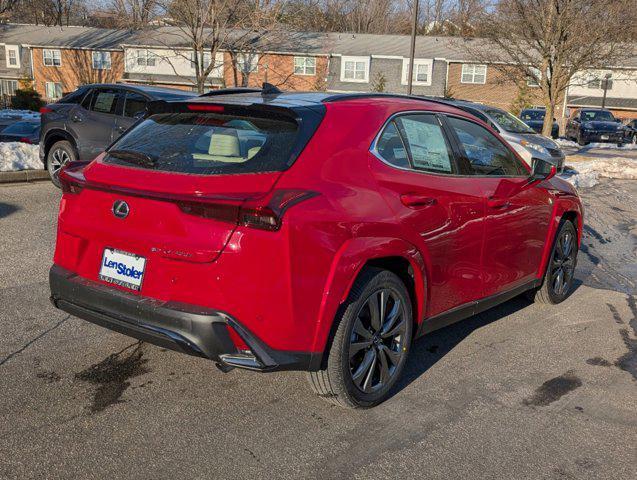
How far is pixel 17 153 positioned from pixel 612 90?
48.5m

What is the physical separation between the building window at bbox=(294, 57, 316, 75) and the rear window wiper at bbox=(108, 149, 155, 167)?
4504 centimetres

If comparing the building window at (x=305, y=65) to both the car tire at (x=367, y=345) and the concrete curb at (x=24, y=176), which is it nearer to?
the concrete curb at (x=24, y=176)

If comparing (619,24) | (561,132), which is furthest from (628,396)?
(561,132)

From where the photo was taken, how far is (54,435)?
332 cm

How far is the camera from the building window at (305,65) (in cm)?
4753

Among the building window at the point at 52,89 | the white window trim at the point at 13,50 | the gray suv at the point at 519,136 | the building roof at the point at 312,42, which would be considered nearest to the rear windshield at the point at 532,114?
the building roof at the point at 312,42

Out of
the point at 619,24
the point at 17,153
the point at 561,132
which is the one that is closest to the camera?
the point at 17,153

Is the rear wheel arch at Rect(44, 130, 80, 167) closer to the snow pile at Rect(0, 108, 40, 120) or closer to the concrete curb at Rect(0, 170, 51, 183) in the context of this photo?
the concrete curb at Rect(0, 170, 51, 183)

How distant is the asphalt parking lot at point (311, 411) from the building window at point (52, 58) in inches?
2111

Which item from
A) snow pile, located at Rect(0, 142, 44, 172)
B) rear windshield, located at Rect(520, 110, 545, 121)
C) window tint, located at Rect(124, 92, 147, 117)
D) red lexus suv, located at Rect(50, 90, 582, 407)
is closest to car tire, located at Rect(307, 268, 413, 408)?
red lexus suv, located at Rect(50, 90, 582, 407)

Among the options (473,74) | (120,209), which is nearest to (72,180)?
(120,209)

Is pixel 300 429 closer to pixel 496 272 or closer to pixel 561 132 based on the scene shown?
pixel 496 272

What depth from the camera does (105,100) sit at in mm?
10789

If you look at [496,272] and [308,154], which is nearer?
[308,154]
